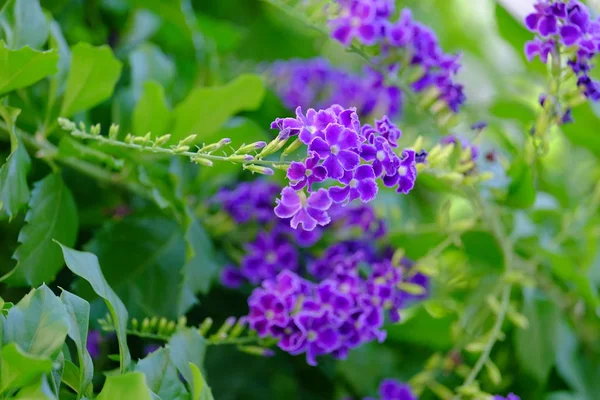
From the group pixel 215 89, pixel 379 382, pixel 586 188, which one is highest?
pixel 215 89

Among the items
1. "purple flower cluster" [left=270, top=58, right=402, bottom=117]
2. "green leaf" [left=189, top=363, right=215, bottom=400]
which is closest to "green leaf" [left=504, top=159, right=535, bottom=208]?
"purple flower cluster" [left=270, top=58, right=402, bottom=117]

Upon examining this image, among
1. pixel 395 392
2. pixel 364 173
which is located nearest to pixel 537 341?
pixel 395 392

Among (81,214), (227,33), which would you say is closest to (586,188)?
(227,33)

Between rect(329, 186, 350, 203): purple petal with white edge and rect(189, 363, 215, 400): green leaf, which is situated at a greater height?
rect(329, 186, 350, 203): purple petal with white edge

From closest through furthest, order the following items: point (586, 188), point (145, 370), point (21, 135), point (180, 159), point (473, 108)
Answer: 1. point (145, 370)
2. point (21, 135)
3. point (180, 159)
4. point (473, 108)
5. point (586, 188)

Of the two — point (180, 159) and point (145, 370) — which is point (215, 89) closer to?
point (180, 159)

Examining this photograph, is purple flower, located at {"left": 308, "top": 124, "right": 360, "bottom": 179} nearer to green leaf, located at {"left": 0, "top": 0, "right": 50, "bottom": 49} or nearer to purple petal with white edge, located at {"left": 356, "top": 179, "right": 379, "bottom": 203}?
purple petal with white edge, located at {"left": 356, "top": 179, "right": 379, "bottom": 203}
